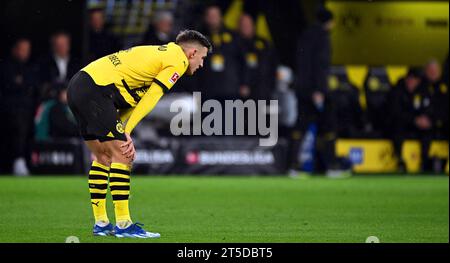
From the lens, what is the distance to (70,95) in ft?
34.8

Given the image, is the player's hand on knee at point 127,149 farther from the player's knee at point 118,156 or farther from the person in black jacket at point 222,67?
the person in black jacket at point 222,67

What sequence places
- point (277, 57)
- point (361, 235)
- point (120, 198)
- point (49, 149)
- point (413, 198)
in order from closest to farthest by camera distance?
point (120, 198) < point (361, 235) < point (413, 198) < point (49, 149) < point (277, 57)

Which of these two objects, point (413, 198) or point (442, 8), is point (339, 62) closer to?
point (442, 8)

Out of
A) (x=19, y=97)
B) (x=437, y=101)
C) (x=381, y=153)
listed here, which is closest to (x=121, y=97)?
(x=19, y=97)

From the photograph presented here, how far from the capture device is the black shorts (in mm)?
10500

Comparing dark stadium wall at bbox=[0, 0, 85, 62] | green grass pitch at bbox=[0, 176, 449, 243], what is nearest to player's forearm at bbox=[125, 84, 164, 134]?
green grass pitch at bbox=[0, 176, 449, 243]

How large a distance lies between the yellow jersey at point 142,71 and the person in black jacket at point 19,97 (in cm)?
972

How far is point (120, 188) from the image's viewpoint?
34.7ft

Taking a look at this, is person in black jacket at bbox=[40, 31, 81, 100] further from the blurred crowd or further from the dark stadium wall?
the dark stadium wall

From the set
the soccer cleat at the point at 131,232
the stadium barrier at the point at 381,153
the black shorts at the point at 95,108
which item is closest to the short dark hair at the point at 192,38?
the black shorts at the point at 95,108

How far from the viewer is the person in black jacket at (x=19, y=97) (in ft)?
66.1
